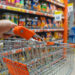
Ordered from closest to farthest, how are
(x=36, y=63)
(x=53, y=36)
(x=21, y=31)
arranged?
(x=21, y=31), (x=36, y=63), (x=53, y=36)

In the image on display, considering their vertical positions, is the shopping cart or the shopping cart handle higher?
the shopping cart handle

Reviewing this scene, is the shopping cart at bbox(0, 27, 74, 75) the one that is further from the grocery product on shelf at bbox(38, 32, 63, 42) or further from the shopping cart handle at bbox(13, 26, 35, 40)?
the grocery product on shelf at bbox(38, 32, 63, 42)

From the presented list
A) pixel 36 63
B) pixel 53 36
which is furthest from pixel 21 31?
pixel 53 36

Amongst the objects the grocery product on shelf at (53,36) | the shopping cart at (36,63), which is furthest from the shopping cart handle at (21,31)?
the grocery product on shelf at (53,36)

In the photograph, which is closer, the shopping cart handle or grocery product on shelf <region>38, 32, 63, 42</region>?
the shopping cart handle

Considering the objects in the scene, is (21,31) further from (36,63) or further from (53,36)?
(53,36)

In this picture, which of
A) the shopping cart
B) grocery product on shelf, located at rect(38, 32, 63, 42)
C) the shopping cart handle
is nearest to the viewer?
the shopping cart handle

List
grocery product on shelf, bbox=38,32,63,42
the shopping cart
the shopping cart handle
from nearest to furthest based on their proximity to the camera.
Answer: the shopping cart handle → the shopping cart → grocery product on shelf, bbox=38,32,63,42

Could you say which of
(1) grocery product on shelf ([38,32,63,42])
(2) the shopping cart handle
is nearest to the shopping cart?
(2) the shopping cart handle

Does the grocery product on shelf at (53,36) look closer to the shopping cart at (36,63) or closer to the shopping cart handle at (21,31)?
the shopping cart at (36,63)

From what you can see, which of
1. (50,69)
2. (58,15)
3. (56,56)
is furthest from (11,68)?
(58,15)

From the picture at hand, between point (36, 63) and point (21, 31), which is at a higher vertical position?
point (21, 31)

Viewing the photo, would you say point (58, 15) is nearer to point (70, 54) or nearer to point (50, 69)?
point (70, 54)

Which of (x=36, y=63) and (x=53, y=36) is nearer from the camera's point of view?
(x=36, y=63)
